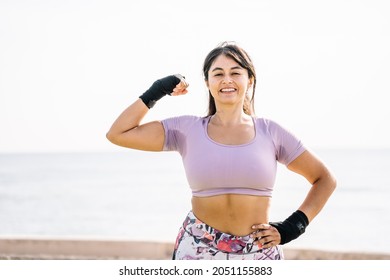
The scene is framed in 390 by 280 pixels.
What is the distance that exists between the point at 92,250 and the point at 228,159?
3294 millimetres

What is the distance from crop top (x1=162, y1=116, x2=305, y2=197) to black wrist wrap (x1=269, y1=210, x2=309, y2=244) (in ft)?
0.47

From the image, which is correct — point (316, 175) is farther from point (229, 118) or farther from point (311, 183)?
point (229, 118)

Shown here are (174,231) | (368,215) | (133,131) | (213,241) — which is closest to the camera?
(213,241)

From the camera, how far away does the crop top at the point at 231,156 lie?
223 centimetres

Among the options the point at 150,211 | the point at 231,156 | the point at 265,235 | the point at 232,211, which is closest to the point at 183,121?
the point at 231,156

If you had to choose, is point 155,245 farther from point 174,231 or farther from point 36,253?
point 174,231

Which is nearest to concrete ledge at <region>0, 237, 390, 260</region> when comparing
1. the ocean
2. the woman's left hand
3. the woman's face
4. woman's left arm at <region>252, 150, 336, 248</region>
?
the ocean

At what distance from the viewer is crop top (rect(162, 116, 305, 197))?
2.23 metres

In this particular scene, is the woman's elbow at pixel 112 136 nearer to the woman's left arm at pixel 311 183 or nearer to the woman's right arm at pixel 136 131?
the woman's right arm at pixel 136 131

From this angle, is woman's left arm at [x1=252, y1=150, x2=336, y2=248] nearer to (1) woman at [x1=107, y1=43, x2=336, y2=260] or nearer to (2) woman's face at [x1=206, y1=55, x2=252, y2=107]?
(1) woman at [x1=107, y1=43, x2=336, y2=260]

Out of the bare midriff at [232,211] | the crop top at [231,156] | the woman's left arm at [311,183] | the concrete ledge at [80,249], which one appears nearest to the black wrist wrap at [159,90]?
the crop top at [231,156]

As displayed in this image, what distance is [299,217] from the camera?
7.98 ft
